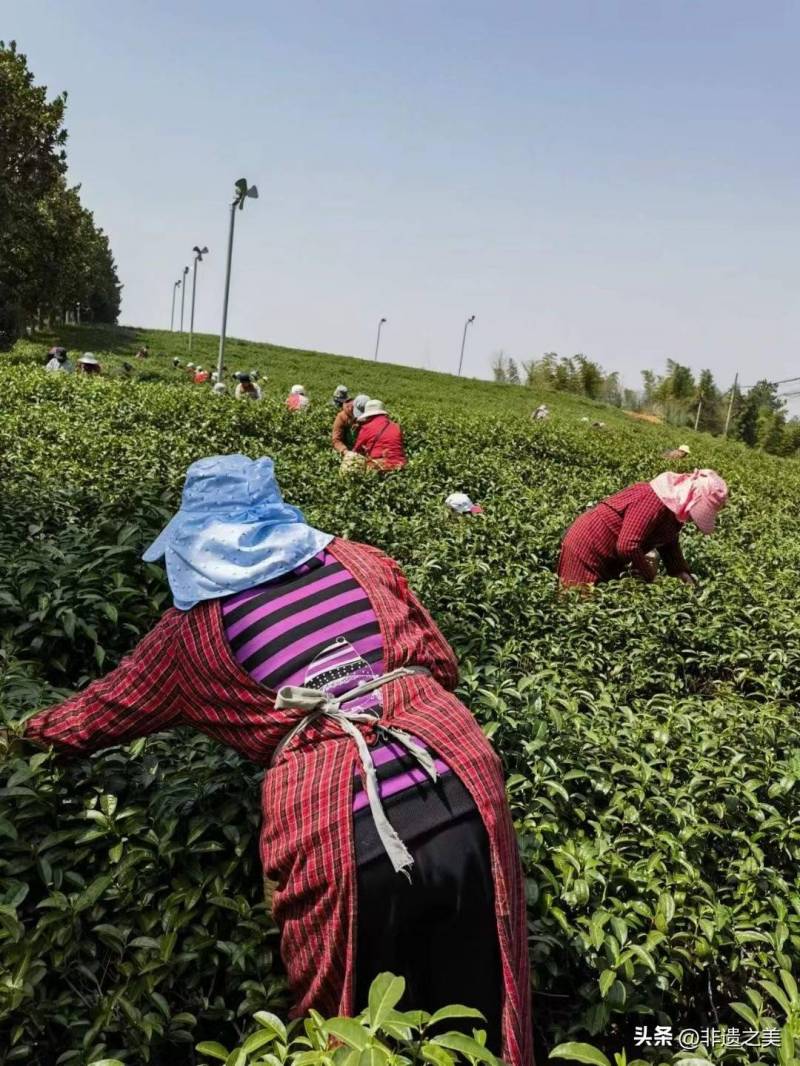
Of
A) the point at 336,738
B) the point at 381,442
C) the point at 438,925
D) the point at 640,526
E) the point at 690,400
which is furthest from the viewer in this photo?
the point at 690,400

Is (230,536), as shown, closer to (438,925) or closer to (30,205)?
(438,925)

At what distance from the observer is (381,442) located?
704cm

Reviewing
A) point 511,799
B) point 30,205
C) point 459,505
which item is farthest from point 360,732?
point 30,205

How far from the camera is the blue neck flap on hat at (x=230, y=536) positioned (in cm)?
177

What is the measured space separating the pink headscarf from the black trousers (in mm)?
3240

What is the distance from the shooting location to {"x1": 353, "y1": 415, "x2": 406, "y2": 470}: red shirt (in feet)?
22.9

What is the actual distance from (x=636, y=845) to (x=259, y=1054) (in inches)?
56.0

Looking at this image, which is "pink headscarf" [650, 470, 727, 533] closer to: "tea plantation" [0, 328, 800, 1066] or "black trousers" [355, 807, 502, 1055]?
"tea plantation" [0, 328, 800, 1066]

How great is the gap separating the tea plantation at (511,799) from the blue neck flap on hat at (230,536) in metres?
0.55

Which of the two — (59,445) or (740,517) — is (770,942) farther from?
(740,517)

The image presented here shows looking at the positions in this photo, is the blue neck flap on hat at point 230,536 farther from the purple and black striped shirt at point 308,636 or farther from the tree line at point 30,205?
the tree line at point 30,205

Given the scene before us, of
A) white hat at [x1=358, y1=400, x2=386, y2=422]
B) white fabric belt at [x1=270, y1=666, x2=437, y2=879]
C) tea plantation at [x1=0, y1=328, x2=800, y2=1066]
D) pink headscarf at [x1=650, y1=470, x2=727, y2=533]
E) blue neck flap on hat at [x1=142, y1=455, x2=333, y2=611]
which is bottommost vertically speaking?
tea plantation at [x1=0, y1=328, x2=800, y2=1066]

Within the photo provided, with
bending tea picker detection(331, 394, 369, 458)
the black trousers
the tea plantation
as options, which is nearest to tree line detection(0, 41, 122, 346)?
bending tea picker detection(331, 394, 369, 458)

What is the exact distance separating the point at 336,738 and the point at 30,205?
2574cm
